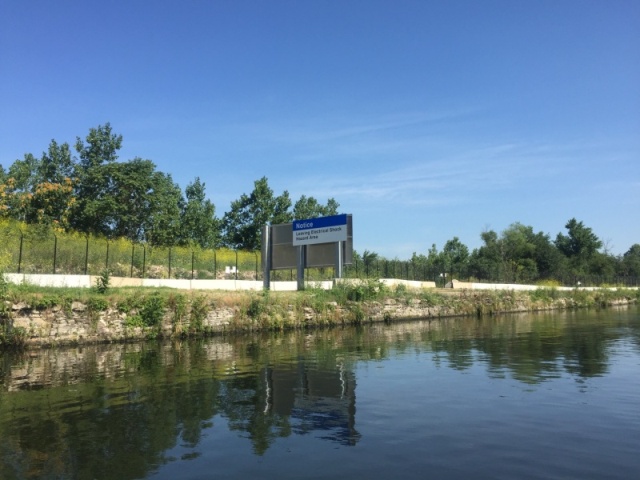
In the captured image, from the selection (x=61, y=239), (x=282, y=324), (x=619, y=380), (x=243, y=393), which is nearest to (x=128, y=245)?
(x=61, y=239)

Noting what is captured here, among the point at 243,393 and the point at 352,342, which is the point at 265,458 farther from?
the point at 352,342

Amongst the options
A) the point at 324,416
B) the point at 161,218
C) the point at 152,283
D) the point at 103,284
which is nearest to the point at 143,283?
the point at 152,283

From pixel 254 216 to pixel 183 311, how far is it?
41.1m

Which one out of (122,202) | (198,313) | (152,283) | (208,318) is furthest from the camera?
(122,202)

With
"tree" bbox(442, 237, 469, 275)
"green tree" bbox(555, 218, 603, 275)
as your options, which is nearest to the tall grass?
"tree" bbox(442, 237, 469, 275)

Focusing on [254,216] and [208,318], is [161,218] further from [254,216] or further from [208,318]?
[208,318]

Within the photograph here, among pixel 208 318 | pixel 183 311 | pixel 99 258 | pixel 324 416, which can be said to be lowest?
pixel 324 416

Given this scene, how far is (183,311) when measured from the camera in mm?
26484

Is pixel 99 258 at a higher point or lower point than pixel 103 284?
higher

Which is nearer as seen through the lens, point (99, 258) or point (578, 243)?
point (99, 258)

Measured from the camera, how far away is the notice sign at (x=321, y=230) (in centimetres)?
3481

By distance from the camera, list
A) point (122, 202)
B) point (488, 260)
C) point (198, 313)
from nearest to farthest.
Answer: point (198, 313), point (122, 202), point (488, 260)

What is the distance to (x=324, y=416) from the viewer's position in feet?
32.8

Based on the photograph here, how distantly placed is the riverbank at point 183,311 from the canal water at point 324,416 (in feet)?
12.0
